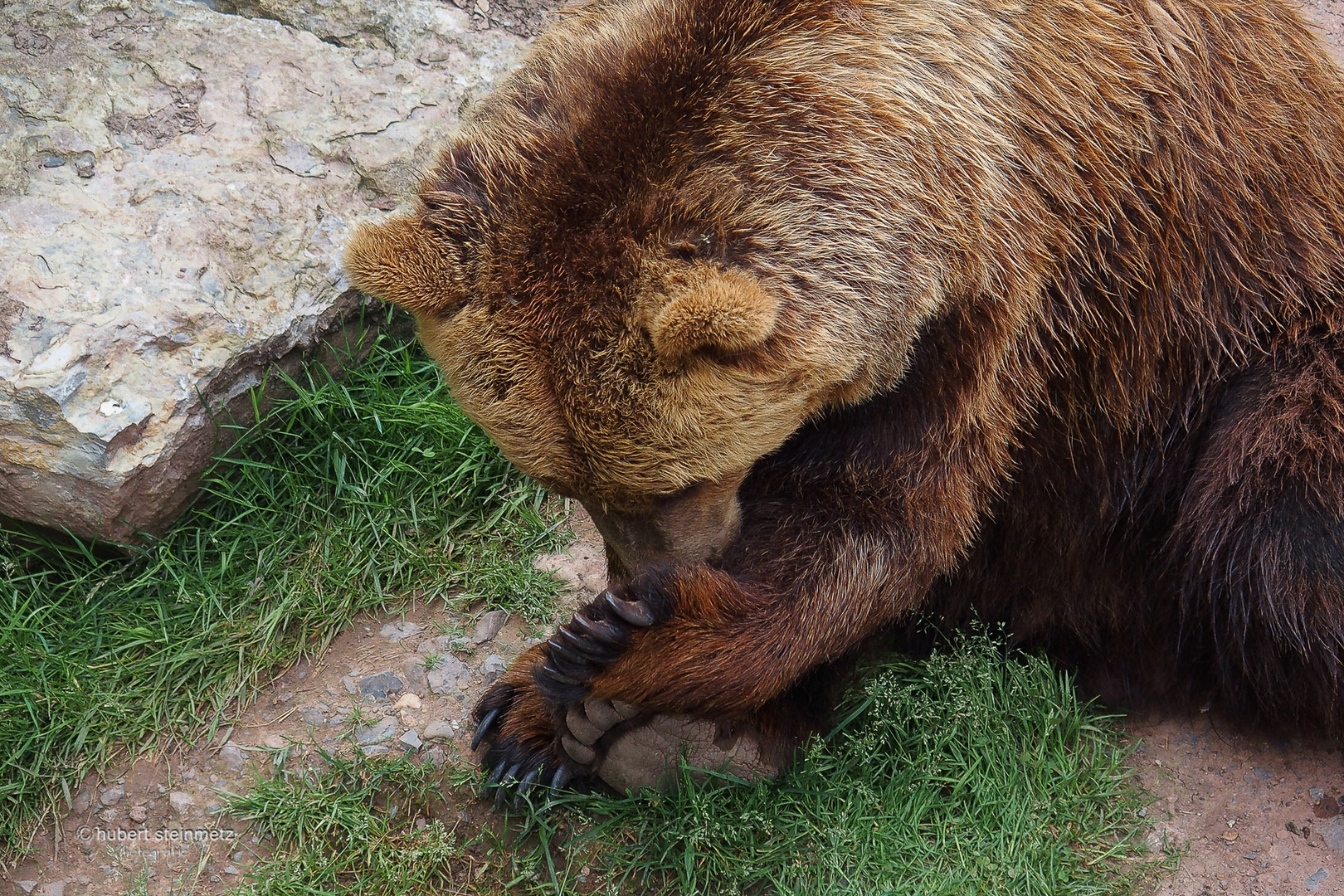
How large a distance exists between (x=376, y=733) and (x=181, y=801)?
0.65 metres

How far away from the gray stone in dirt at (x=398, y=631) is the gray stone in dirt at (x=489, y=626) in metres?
0.22

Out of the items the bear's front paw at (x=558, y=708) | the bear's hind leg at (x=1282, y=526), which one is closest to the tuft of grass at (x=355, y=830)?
the bear's front paw at (x=558, y=708)

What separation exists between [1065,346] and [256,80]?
3493 millimetres

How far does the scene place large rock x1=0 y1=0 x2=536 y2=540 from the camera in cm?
428

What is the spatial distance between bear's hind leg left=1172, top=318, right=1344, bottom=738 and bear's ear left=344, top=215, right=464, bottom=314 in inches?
94.8

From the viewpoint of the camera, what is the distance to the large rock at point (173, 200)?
14.0ft

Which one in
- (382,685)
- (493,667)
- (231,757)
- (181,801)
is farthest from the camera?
(493,667)

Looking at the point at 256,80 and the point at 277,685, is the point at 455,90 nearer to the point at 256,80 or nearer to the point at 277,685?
the point at 256,80

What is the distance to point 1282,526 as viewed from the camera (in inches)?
147

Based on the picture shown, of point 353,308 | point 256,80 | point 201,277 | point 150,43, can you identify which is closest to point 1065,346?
point 353,308

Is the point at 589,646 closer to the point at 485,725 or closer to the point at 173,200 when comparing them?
the point at 485,725

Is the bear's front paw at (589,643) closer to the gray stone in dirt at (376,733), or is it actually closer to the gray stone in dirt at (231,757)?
the gray stone in dirt at (376,733)

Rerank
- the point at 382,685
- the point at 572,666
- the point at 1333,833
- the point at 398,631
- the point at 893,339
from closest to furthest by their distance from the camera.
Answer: the point at 893,339 < the point at 572,666 < the point at 1333,833 < the point at 382,685 < the point at 398,631

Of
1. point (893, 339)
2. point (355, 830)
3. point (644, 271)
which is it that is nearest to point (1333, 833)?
point (893, 339)
